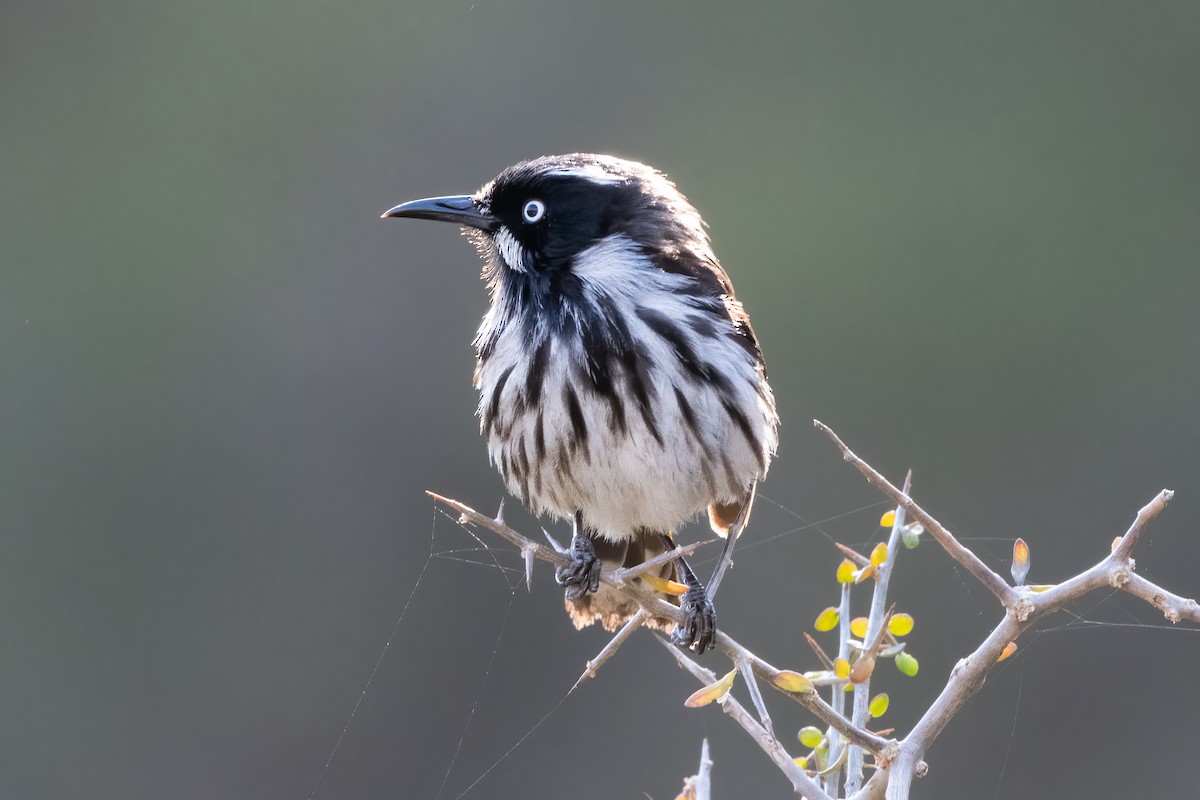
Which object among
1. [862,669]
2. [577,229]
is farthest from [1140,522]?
[577,229]

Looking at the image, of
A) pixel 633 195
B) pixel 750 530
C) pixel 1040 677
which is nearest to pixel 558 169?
pixel 633 195

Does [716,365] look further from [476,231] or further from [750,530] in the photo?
[750,530]

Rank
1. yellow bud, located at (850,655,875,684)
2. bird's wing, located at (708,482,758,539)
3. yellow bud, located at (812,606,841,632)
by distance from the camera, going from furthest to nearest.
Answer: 1. bird's wing, located at (708,482,758,539)
2. yellow bud, located at (812,606,841,632)
3. yellow bud, located at (850,655,875,684)

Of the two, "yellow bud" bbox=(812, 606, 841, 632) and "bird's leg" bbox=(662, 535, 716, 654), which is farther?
"bird's leg" bbox=(662, 535, 716, 654)

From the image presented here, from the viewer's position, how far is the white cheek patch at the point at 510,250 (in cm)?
434

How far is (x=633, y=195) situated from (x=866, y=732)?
6.83 feet

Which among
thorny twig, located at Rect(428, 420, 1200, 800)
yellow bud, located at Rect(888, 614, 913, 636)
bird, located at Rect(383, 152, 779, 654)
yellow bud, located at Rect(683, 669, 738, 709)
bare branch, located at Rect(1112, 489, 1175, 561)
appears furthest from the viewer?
bird, located at Rect(383, 152, 779, 654)

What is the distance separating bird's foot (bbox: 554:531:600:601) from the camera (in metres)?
4.37

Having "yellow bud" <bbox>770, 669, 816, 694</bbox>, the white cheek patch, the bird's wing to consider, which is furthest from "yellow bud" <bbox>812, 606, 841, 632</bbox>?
the white cheek patch

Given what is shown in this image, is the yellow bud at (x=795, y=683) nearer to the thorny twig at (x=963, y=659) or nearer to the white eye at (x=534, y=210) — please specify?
the thorny twig at (x=963, y=659)

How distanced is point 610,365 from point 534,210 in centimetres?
60

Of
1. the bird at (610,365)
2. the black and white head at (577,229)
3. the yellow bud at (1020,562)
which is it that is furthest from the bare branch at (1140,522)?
the black and white head at (577,229)

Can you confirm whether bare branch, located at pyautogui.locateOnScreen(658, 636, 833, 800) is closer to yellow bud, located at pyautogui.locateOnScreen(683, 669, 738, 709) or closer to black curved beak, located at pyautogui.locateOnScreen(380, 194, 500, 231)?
yellow bud, located at pyautogui.locateOnScreen(683, 669, 738, 709)

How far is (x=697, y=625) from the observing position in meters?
4.22
